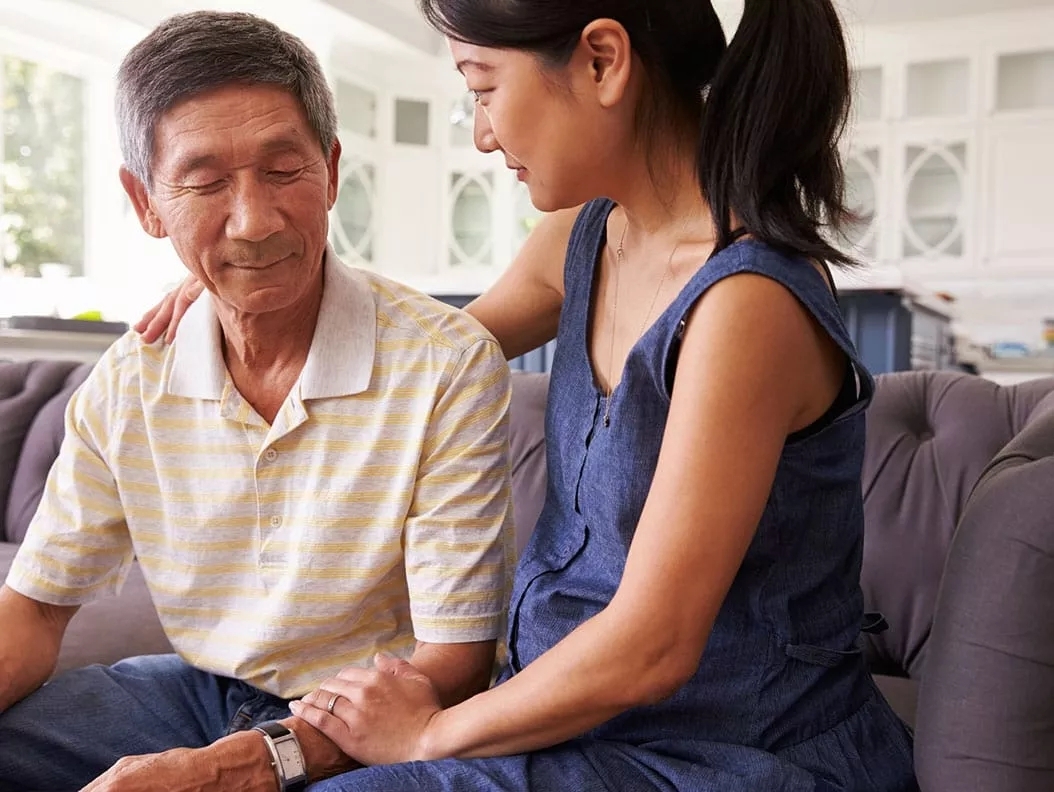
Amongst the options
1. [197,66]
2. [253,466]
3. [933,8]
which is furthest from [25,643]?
[933,8]

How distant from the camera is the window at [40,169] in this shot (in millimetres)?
4477

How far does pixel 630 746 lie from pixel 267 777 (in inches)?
12.6

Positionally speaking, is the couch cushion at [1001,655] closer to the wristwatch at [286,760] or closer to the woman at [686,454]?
the woman at [686,454]

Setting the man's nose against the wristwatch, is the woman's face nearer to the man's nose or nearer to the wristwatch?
the man's nose

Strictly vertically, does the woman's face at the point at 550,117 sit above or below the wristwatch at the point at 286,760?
above

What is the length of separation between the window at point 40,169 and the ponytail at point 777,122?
3.96m

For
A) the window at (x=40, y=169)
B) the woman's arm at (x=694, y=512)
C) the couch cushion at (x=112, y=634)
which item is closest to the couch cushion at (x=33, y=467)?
the couch cushion at (x=112, y=634)

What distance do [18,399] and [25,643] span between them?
140 cm

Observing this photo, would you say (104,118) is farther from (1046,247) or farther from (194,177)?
(1046,247)

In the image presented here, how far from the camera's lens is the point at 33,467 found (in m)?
2.39

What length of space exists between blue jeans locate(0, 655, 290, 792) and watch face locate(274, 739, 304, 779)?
222 mm

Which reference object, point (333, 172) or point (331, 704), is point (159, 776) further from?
point (333, 172)

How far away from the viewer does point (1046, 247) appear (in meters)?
6.12

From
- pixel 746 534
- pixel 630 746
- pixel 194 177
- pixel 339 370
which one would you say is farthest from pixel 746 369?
pixel 194 177
